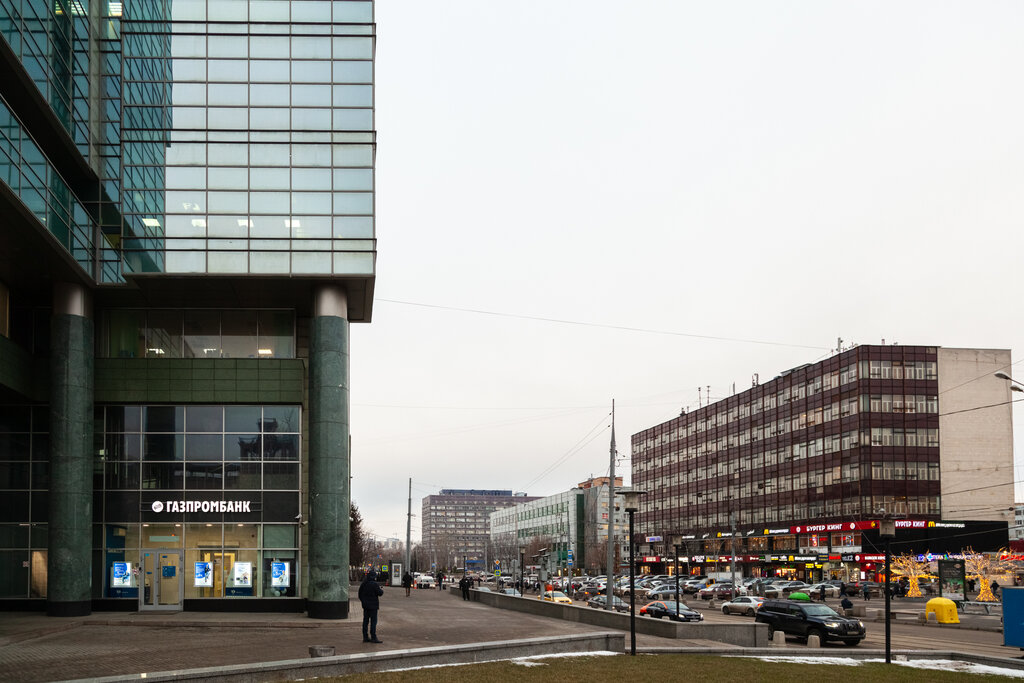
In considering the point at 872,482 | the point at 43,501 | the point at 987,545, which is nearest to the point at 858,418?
the point at 872,482

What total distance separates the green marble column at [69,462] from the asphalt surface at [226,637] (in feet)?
4.21

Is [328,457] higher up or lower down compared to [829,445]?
higher up

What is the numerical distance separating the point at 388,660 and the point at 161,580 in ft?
67.7

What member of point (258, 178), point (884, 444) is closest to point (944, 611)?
point (258, 178)

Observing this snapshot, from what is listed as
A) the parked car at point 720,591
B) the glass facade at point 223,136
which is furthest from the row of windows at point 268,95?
the parked car at point 720,591

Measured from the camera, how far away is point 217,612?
123 ft

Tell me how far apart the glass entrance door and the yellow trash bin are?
3300cm

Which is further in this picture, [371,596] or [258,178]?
[258,178]

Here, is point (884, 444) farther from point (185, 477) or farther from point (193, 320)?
point (185, 477)

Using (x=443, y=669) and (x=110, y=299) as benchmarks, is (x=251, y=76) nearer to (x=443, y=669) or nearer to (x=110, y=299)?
(x=110, y=299)

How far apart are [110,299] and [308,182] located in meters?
9.53

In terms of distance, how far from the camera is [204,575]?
3781cm

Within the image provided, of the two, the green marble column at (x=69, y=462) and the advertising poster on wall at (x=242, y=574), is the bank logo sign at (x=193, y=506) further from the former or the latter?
the green marble column at (x=69, y=462)

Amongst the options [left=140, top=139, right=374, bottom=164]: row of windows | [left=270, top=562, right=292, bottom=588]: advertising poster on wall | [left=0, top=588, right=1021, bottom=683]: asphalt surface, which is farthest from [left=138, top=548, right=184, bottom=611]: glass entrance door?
[left=140, top=139, right=374, bottom=164]: row of windows
